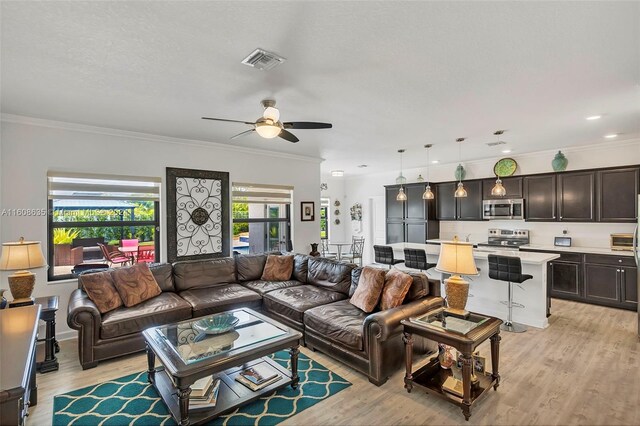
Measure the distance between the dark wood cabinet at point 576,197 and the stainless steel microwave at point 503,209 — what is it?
627 millimetres

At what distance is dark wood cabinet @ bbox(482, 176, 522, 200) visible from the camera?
20.2 ft

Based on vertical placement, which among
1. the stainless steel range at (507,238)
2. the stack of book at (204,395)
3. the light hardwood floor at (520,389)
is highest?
the stainless steel range at (507,238)

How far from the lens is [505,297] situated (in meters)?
4.59

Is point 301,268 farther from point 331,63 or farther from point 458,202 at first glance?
point 458,202

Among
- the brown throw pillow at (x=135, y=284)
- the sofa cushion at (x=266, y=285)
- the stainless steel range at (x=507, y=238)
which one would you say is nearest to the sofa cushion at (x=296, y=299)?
the sofa cushion at (x=266, y=285)

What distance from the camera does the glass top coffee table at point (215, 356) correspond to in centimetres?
226

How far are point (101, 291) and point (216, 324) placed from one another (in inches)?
63.3

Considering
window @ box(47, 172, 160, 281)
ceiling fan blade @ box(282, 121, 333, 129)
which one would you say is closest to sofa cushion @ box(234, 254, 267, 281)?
window @ box(47, 172, 160, 281)

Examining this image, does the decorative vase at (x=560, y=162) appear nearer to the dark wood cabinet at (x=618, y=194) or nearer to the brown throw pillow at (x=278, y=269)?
the dark wood cabinet at (x=618, y=194)

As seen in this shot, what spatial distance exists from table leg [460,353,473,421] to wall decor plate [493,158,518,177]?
17.0ft

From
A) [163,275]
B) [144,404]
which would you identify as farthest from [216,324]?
[163,275]

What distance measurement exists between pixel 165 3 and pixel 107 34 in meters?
0.60

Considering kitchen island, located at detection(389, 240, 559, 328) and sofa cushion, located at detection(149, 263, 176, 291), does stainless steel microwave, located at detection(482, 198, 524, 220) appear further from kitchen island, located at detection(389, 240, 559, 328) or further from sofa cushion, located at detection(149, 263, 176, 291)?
sofa cushion, located at detection(149, 263, 176, 291)

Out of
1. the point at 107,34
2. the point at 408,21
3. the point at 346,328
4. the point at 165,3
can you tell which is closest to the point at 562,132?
the point at 408,21
